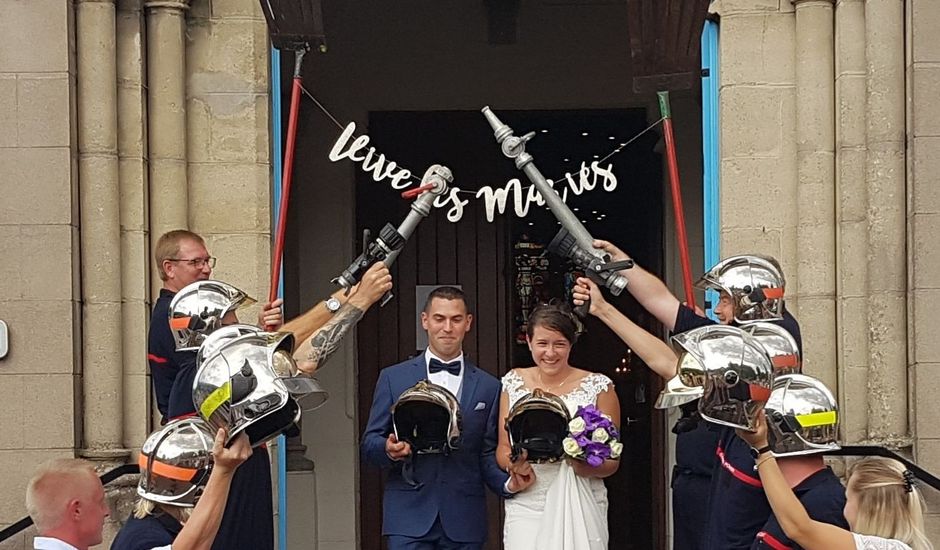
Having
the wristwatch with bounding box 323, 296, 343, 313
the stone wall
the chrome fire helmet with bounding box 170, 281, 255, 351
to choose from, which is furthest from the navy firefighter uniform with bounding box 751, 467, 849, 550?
the stone wall

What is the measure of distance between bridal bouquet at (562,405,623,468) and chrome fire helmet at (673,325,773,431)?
Result: 1.36 m

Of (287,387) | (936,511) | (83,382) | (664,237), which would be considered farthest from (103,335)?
(664,237)

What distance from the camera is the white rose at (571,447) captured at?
611cm

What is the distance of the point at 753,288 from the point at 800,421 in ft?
3.80

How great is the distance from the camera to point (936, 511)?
6.86m

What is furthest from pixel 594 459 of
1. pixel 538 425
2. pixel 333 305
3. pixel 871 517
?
pixel 871 517

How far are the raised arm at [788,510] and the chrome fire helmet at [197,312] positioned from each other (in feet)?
6.81

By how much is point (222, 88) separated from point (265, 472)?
2384mm

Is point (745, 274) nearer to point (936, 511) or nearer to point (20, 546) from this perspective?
point (936, 511)

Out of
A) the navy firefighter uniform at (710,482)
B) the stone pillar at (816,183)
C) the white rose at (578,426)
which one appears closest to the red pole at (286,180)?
the white rose at (578,426)

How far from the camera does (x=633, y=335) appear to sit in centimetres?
616

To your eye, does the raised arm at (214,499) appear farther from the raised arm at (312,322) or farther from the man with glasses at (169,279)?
the raised arm at (312,322)

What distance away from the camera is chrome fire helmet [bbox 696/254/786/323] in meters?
5.67

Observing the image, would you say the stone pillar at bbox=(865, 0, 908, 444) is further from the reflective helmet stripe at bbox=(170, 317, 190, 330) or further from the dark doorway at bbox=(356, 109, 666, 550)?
the dark doorway at bbox=(356, 109, 666, 550)
